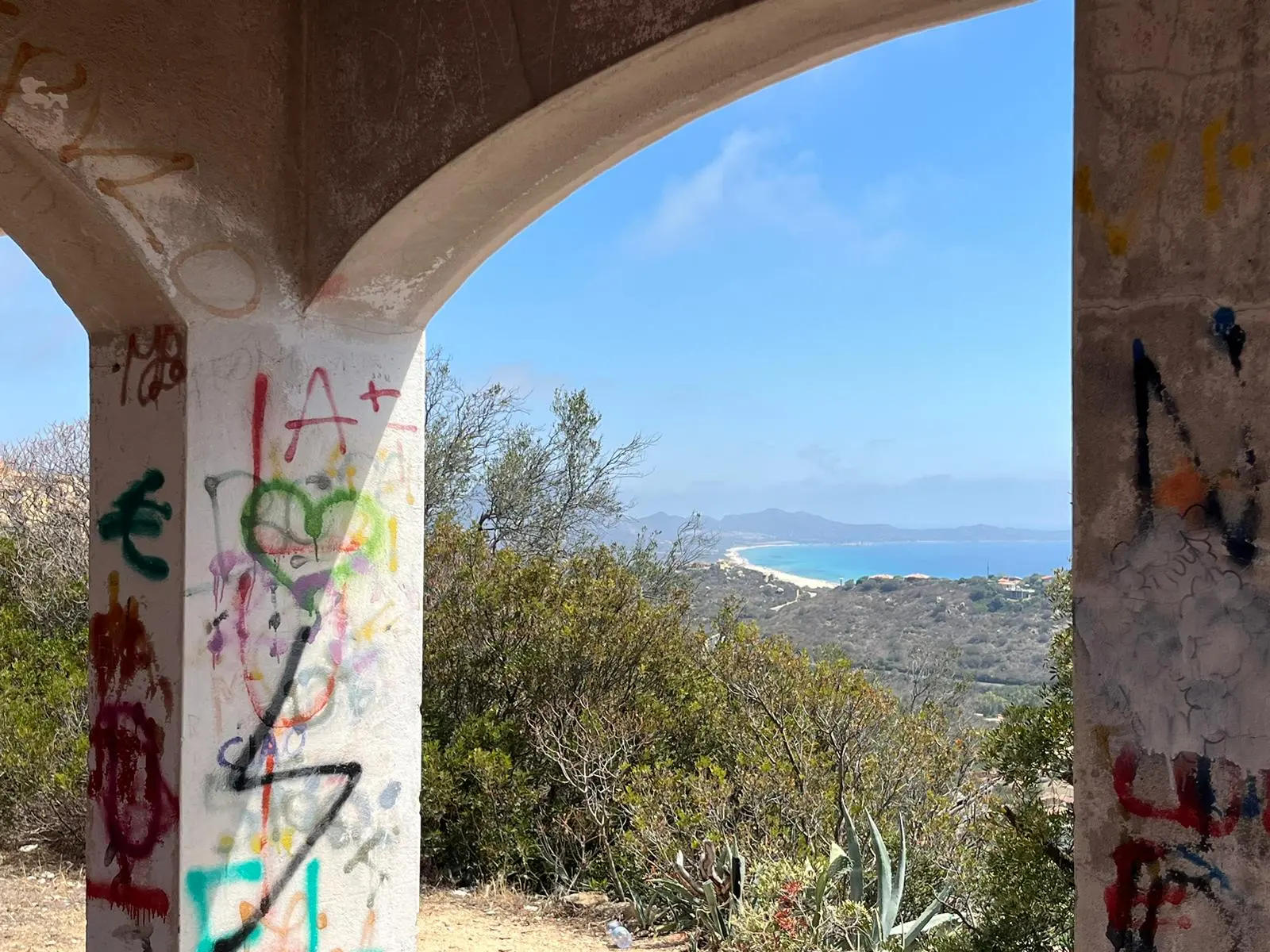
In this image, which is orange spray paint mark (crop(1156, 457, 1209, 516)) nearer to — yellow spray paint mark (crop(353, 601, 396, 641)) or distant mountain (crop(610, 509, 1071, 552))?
yellow spray paint mark (crop(353, 601, 396, 641))

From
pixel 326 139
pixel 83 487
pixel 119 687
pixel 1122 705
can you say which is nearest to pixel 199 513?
pixel 119 687

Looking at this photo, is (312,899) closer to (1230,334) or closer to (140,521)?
(140,521)

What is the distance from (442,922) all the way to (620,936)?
1144mm

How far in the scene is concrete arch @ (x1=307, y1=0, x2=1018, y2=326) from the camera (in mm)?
2494

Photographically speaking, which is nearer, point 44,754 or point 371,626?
point 371,626

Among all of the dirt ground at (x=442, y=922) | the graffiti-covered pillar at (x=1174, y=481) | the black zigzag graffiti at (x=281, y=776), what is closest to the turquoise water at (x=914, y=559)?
the graffiti-covered pillar at (x=1174, y=481)

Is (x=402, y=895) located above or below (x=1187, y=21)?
below

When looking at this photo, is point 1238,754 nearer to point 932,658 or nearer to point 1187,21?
point 1187,21

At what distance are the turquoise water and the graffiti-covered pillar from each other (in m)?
0.16

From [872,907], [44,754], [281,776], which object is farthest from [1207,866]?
[44,754]

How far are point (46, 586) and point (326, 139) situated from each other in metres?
7.96

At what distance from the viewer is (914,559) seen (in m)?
41.9

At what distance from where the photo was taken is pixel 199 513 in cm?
309

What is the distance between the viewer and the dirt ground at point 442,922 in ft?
19.7
